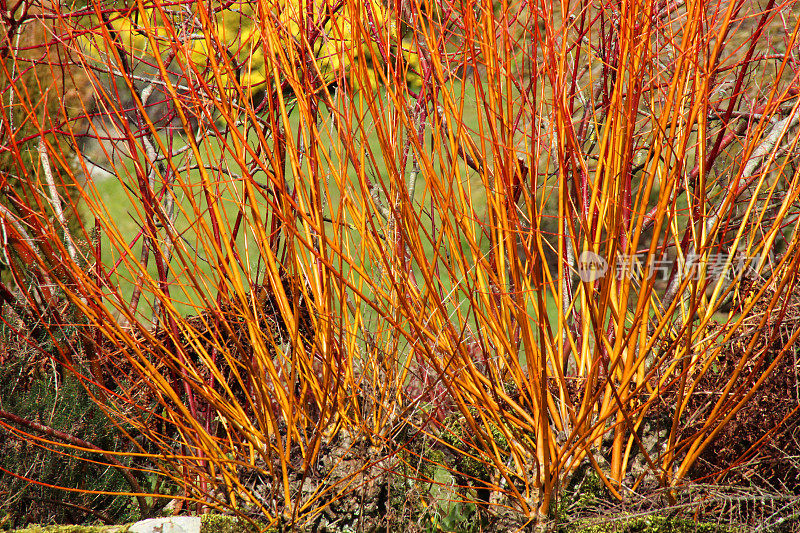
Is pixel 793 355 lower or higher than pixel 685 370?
lower

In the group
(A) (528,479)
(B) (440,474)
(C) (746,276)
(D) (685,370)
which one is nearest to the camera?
(D) (685,370)

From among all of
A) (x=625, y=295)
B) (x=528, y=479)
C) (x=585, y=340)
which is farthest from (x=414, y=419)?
(x=625, y=295)

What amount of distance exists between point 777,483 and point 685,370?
68 cm

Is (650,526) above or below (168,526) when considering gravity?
below

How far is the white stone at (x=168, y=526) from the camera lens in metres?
1.31

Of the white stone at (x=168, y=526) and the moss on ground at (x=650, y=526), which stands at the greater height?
the white stone at (x=168, y=526)

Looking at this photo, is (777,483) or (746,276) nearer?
(777,483)

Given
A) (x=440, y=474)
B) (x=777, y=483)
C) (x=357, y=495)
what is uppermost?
(x=357, y=495)

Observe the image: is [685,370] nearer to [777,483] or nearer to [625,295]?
[625,295]

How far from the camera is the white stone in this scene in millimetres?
1311

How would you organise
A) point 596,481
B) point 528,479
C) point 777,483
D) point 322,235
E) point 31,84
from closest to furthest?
point 322,235, point 528,479, point 596,481, point 777,483, point 31,84

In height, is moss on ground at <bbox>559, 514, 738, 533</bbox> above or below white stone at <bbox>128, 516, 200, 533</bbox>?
below

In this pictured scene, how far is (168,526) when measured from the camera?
1.31 metres

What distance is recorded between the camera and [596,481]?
1.42 meters
